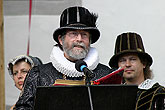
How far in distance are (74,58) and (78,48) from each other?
0.32 ft

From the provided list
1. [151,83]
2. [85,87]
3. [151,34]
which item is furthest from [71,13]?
[151,34]

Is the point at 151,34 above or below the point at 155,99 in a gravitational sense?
above

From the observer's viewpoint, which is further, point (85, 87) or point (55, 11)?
point (55, 11)

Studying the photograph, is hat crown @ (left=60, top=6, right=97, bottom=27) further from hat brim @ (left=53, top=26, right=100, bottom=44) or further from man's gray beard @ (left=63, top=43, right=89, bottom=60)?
man's gray beard @ (left=63, top=43, right=89, bottom=60)

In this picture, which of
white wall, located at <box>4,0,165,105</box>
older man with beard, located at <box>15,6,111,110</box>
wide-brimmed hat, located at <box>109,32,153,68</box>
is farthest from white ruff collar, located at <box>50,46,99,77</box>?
white wall, located at <box>4,0,165,105</box>

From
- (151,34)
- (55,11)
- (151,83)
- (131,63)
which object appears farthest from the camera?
(55,11)

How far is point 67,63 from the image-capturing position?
3.44 meters

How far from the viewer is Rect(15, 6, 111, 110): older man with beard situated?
11.1ft

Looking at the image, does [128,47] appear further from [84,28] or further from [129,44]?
[84,28]

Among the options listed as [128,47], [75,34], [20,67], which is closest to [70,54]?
[75,34]

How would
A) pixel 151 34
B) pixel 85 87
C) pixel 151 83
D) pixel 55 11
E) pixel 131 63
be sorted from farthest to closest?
pixel 55 11
pixel 151 34
pixel 131 63
pixel 151 83
pixel 85 87

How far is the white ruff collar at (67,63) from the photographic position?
342cm

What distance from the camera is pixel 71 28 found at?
3.43 metres

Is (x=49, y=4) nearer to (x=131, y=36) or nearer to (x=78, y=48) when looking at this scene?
(x=131, y=36)
